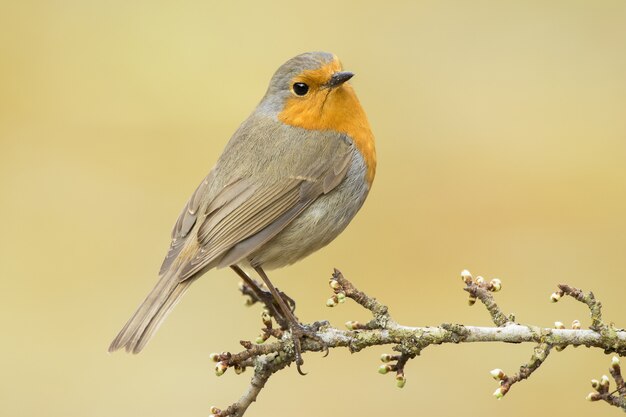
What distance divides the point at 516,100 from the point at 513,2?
2.43 meters

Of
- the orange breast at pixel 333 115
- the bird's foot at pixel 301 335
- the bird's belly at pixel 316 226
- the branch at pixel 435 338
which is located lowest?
the branch at pixel 435 338

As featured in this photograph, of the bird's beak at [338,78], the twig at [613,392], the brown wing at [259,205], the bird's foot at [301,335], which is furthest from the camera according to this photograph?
the bird's beak at [338,78]

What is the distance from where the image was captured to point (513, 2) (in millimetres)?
13172

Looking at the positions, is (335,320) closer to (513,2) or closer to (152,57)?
(152,57)

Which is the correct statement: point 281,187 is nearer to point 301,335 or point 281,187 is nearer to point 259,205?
point 259,205

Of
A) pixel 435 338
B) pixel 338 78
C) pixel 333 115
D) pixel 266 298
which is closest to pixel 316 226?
pixel 266 298

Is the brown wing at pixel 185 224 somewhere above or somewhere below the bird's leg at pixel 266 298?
above

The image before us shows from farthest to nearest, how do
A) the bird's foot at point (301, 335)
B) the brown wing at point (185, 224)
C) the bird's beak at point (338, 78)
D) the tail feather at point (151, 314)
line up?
the brown wing at point (185, 224) < the bird's beak at point (338, 78) < the tail feather at point (151, 314) < the bird's foot at point (301, 335)

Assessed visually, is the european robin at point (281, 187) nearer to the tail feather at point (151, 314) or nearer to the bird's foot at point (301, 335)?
the tail feather at point (151, 314)

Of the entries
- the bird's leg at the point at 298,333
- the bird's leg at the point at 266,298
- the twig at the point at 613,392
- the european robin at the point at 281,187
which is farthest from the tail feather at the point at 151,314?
the twig at the point at 613,392

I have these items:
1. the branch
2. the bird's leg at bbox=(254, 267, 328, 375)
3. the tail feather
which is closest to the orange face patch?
the bird's leg at bbox=(254, 267, 328, 375)

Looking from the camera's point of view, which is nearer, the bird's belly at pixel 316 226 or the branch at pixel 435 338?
the branch at pixel 435 338

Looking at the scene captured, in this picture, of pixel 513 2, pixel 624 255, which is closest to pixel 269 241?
pixel 624 255

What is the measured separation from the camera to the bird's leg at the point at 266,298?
4.42 m
